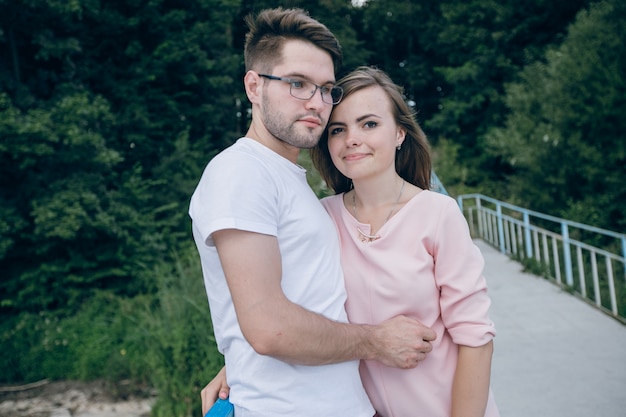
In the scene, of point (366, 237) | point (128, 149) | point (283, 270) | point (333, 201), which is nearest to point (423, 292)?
point (366, 237)

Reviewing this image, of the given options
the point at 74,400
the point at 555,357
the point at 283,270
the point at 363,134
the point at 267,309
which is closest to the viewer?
the point at 267,309

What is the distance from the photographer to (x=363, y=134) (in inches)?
75.2

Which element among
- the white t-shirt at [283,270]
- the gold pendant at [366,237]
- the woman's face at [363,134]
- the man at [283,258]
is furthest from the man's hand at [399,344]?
the woman's face at [363,134]

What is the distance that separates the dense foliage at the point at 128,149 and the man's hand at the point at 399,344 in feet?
12.9

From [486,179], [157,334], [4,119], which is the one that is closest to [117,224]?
[4,119]

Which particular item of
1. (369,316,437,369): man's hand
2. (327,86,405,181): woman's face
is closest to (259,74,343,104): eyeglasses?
(327,86,405,181): woman's face

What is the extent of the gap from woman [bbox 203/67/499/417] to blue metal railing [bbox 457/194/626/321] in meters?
4.56

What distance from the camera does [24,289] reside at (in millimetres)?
10250

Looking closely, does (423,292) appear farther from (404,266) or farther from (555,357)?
(555,357)

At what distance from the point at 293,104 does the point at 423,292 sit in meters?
0.78

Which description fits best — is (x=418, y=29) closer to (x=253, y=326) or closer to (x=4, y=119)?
(x=4, y=119)

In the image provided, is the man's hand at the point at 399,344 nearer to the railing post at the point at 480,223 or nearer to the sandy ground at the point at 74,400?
the sandy ground at the point at 74,400

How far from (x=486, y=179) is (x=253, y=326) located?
20.5 meters

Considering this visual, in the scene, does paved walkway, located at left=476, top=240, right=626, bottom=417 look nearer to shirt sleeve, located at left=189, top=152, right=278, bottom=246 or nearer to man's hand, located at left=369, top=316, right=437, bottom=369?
man's hand, located at left=369, top=316, right=437, bottom=369
